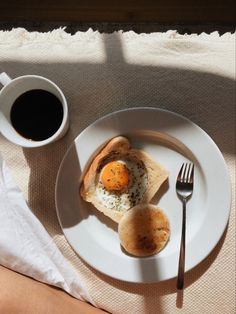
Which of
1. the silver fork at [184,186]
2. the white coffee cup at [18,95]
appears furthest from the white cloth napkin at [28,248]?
the silver fork at [184,186]

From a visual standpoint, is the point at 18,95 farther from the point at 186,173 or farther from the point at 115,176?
the point at 186,173

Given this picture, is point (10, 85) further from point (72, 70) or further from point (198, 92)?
point (198, 92)

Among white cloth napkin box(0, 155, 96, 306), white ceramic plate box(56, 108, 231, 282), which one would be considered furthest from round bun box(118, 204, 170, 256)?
white cloth napkin box(0, 155, 96, 306)

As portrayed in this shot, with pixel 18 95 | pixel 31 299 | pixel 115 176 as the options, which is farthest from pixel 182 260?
pixel 18 95

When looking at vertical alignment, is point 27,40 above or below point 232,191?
above

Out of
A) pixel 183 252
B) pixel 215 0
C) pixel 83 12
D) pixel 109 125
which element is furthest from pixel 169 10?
pixel 183 252

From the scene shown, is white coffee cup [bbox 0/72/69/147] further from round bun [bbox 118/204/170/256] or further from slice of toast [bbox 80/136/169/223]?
round bun [bbox 118/204/170/256]

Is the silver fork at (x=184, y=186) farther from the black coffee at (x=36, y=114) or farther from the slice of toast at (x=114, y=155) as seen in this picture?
the black coffee at (x=36, y=114)
